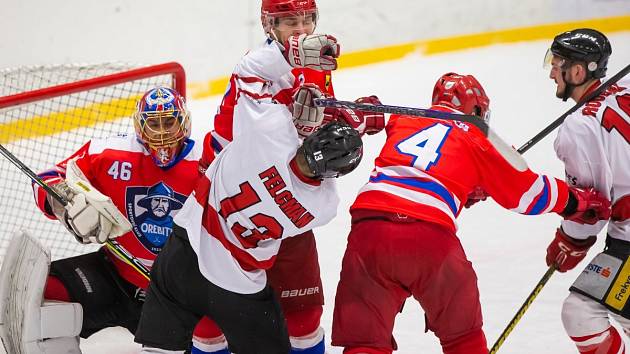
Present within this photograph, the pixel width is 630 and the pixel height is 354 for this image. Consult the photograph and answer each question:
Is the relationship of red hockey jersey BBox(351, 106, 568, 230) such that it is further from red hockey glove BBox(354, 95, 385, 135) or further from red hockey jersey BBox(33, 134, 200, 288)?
red hockey jersey BBox(33, 134, 200, 288)

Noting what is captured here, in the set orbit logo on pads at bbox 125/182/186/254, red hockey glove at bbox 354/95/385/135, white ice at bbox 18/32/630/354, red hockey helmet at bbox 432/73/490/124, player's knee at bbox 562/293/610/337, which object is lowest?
white ice at bbox 18/32/630/354

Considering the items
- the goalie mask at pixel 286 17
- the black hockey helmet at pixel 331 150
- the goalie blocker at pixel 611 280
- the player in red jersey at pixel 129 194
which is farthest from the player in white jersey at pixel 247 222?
the goalie blocker at pixel 611 280

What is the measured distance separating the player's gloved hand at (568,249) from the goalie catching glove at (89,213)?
123 cm

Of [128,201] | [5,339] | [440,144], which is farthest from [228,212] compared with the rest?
[5,339]

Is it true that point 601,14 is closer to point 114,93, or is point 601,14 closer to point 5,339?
point 114,93

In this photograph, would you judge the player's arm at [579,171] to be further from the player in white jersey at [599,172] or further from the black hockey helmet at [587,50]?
the black hockey helmet at [587,50]

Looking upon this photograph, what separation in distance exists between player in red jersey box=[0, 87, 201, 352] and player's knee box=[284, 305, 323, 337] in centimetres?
47

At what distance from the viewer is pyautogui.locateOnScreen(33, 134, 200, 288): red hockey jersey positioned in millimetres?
2994

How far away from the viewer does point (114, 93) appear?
14.7ft

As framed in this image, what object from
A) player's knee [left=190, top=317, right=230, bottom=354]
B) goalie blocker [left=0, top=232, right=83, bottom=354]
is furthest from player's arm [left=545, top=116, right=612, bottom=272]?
goalie blocker [left=0, top=232, right=83, bottom=354]

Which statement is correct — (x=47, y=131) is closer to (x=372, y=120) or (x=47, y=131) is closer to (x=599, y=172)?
(x=372, y=120)

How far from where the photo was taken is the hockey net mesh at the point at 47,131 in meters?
4.07

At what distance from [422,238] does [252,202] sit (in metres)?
0.43

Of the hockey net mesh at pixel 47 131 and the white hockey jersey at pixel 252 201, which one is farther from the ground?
the white hockey jersey at pixel 252 201
